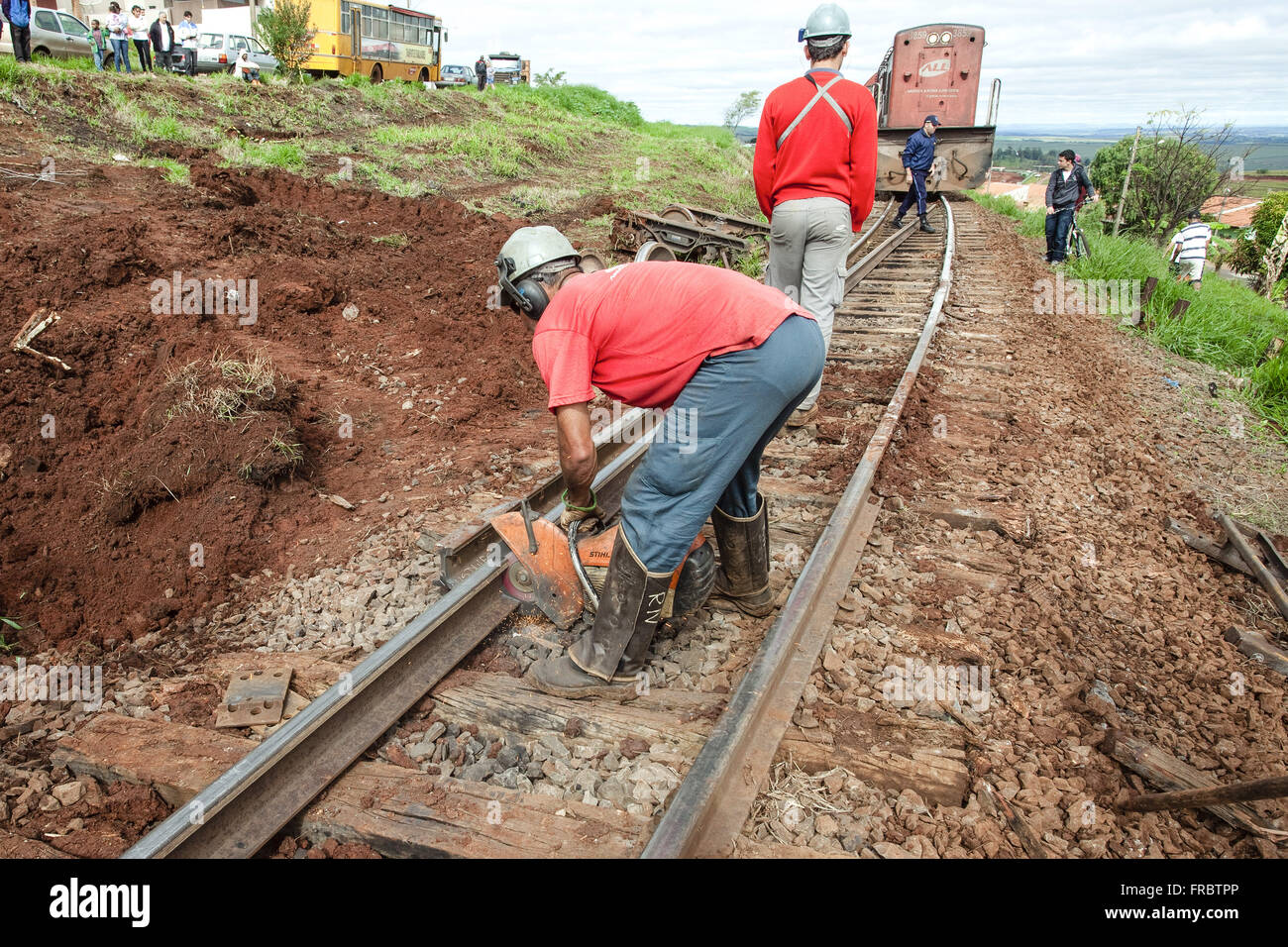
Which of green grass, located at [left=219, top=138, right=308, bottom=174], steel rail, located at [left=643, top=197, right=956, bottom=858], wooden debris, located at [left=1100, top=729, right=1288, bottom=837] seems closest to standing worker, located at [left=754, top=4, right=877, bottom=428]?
steel rail, located at [left=643, top=197, right=956, bottom=858]

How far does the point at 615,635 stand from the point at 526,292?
1270 millimetres

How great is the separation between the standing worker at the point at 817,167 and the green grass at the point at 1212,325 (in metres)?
3.83

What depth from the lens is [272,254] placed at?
754cm

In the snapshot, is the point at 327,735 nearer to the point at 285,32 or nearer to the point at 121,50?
the point at 121,50

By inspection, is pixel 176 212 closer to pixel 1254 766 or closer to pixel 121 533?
pixel 121 533

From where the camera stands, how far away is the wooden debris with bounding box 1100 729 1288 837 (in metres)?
2.38

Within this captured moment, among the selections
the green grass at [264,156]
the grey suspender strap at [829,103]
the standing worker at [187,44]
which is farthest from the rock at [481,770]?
the standing worker at [187,44]

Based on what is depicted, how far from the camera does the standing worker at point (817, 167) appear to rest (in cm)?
468

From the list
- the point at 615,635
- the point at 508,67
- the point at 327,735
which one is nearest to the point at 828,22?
the point at 615,635

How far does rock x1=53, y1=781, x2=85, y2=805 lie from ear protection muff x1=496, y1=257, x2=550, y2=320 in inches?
85.3

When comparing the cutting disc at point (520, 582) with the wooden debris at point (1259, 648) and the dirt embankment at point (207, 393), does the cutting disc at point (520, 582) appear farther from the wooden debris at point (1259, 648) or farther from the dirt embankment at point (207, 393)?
the wooden debris at point (1259, 648)

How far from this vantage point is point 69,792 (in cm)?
264

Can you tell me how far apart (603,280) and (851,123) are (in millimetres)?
2866

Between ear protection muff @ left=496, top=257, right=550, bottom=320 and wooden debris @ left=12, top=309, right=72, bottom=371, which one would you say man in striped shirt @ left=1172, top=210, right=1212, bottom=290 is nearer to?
ear protection muff @ left=496, top=257, right=550, bottom=320
